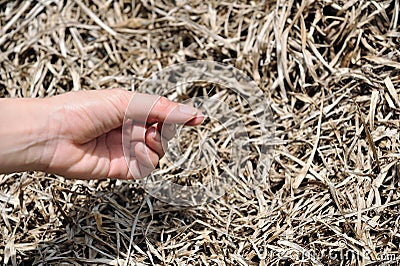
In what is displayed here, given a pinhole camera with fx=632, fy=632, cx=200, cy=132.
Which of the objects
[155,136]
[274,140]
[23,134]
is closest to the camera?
[23,134]

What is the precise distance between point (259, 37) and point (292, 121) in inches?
11.6

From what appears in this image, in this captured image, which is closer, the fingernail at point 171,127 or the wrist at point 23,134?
the wrist at point 23,134

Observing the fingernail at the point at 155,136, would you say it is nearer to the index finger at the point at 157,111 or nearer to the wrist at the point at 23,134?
the index finger at the point at 157,111

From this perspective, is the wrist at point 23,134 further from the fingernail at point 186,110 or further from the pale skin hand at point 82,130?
the fingernail at point 186,110

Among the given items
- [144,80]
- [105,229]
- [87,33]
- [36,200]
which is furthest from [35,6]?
[105,229]

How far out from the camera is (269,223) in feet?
5.32

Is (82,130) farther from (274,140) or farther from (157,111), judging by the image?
(274,140)

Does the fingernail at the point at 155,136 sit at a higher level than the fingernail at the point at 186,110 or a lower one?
lower

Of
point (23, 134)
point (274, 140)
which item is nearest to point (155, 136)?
point (23, 134)

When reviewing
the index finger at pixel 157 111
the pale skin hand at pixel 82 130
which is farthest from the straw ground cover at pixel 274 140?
the index finger at pixel 157 111

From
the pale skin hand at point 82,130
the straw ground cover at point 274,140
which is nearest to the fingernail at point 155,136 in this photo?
the pale skin hand at point 82,130

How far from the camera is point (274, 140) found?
6.13ft

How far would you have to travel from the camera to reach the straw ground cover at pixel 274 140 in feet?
5.19

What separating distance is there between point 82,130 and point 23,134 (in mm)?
142
